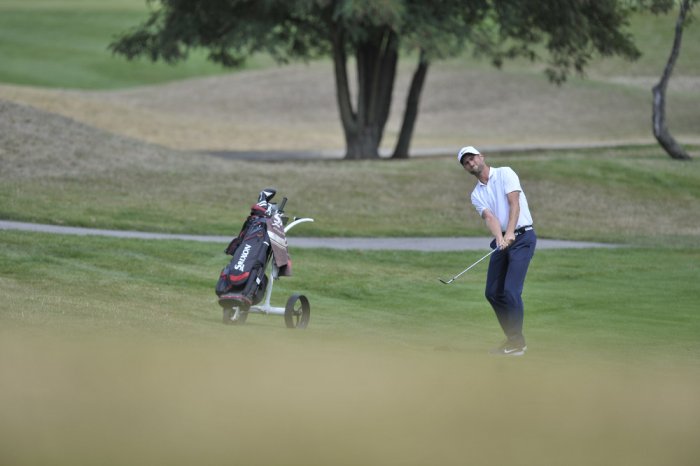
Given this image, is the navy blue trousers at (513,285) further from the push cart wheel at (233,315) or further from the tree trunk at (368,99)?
the tree trunk at (368,99)

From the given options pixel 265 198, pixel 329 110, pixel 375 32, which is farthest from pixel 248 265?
pixel 329 110

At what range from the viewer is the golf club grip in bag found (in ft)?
43.6

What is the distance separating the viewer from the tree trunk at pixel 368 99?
138 ft

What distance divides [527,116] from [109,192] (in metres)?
40.9

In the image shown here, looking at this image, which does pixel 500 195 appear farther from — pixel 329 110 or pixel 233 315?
pixel 329 110

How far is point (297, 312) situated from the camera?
535 inches

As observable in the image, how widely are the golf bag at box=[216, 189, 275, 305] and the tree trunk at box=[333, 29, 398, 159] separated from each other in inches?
1119

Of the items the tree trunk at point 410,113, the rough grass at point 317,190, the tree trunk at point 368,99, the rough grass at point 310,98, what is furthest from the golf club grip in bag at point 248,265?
the rough grass at point 310,98

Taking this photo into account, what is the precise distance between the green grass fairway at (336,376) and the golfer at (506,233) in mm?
437

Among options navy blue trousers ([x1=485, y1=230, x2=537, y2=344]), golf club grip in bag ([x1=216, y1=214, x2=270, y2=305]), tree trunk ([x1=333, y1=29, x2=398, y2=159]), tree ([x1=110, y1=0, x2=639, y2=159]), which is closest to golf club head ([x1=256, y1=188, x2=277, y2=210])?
golf club grip in bag ([x1=216, y1=214, x2=270, y2=305])

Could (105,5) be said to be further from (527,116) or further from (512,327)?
(512,327)

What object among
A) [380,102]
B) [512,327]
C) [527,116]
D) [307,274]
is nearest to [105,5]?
[527,116]

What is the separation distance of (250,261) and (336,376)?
151 inches

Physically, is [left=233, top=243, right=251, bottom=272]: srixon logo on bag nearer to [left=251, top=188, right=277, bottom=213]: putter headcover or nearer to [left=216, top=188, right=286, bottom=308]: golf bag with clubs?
[left=216, top=188, right=286, bottom=308]: golf bag with clubs
